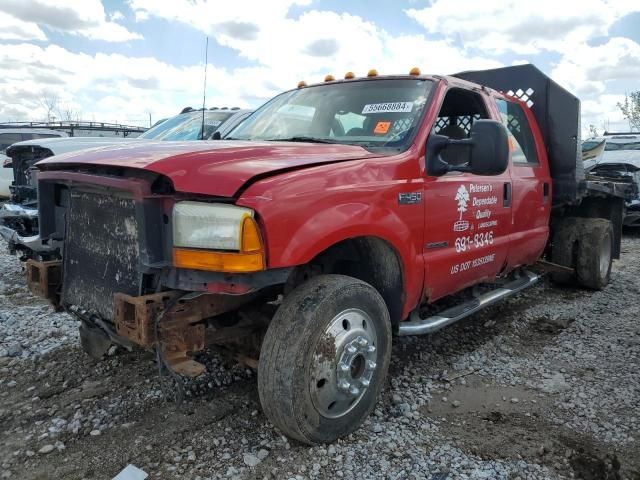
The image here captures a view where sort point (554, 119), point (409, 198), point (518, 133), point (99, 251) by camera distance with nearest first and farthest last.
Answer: point (99, 251) → point (409, 198) → point (518, 133) → point (554, 119)

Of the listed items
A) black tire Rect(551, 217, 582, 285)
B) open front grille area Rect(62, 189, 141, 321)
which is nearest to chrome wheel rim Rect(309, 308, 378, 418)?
open front grille area Rect(62, 189, 141, 321)

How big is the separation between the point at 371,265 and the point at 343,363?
2.34ft

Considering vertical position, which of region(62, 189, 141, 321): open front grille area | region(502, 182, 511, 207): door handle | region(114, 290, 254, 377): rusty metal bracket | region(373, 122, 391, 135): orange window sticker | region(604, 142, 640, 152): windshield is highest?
region(604, 142, 640, 152): windshield

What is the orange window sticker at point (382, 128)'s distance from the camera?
3434 mm

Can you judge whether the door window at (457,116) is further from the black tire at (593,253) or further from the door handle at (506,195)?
the black tire at (593,253)

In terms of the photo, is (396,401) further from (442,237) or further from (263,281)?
(263,281)

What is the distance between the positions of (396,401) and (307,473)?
92 centimetres

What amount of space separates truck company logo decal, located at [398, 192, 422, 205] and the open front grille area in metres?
1.45

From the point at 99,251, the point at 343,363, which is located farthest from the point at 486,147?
the point at 99,251

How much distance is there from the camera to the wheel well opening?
3158 mm

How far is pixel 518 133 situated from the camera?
4.80 meters

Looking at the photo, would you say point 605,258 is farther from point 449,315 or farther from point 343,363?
point 343,363

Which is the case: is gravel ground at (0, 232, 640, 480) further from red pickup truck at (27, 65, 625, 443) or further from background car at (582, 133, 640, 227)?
background car at (582, 133, 640, 227)

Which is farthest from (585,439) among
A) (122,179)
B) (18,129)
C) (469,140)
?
(18,129)
